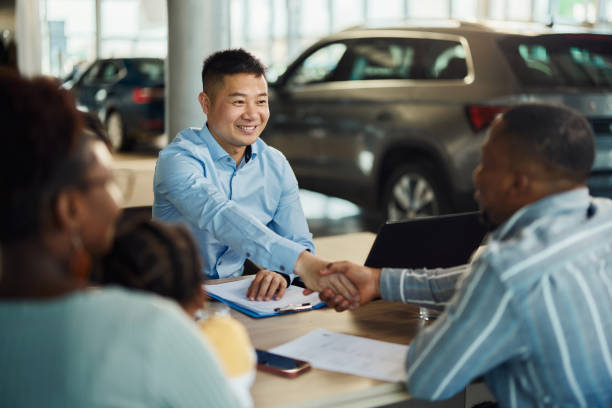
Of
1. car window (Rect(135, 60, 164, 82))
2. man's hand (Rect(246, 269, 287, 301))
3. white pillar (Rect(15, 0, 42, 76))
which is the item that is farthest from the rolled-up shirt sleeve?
car window (Rect(135, 60, 164, 82))

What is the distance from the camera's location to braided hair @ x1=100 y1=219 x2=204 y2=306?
1.53 metres

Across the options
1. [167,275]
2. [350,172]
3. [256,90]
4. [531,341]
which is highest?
[256,90]

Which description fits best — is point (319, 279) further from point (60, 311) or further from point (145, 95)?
point (145, 95)

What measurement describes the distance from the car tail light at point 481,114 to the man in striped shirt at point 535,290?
358 cm

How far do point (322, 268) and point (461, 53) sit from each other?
12.0 feet

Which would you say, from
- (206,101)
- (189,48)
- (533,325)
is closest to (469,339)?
(533,325)

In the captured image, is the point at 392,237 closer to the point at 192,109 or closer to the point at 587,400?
the point at 587,400

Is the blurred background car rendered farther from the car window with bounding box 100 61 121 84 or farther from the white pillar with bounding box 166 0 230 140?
the white pillar with bounding box 166 0 230 140

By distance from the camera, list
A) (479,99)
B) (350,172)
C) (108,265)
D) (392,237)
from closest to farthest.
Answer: (108,265) → (392,237) → (479,99) → (350,172)

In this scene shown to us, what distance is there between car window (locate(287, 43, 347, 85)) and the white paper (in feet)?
14.1

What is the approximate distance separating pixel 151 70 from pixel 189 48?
295 inches

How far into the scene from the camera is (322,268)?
2469mm

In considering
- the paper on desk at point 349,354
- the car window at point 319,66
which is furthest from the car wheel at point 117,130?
the paper on desk at point 349,354

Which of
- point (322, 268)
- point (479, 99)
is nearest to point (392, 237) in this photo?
point (322, 268)
